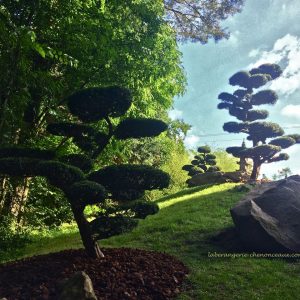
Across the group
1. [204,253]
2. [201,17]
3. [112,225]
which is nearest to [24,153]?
[112,225]

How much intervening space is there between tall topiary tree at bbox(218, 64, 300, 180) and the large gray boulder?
421 inches

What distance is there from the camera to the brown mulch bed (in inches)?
215

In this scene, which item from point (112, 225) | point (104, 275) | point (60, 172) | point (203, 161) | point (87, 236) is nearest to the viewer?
point (60, 172)

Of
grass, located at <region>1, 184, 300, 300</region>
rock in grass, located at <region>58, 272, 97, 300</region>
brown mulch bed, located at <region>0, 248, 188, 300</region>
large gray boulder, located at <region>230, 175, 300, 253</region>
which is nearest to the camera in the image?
rock in grass, located at <region>58, 272, 97, 300</region>

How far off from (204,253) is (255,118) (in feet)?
51.1

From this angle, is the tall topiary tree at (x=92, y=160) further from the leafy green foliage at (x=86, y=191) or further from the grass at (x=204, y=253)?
the grass at (x=204, y=253)

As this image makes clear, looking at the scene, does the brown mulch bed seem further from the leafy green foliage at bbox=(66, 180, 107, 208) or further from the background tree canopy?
the background tree canopy

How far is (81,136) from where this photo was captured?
732 centimetres

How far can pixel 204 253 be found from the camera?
27.3 feet

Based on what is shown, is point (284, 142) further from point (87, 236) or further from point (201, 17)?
point (87, 236)

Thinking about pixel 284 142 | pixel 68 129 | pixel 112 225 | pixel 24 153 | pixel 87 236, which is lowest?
pixel 87 236

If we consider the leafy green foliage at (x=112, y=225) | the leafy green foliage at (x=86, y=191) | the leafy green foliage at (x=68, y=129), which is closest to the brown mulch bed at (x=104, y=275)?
the leafy green foliage at (x=112, y=225)

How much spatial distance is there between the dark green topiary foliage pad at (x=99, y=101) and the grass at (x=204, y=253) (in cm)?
358

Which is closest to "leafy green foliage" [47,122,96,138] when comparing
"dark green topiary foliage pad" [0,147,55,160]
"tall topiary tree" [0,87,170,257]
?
"tall topiary tree" [0,87,170,257]
